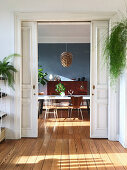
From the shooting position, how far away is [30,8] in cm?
456

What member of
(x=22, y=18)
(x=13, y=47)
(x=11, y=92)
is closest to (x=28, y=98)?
(x=11, y=92)

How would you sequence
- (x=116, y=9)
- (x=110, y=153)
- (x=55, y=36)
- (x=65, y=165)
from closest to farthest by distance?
(x=65, y=165) → (x=110, y=153) → (x=116, y=9) → (x=55, y=36)

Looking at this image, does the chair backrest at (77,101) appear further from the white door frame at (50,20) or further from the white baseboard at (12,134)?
the white baseboard at (12,134)

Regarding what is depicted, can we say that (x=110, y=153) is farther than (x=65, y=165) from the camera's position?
Yes

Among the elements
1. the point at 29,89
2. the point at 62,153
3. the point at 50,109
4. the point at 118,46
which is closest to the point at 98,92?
the point at 118,46

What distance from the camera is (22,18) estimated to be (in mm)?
4574

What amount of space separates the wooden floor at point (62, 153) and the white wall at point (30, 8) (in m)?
1.07

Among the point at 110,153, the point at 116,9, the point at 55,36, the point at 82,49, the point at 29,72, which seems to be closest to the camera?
the point at 110,153

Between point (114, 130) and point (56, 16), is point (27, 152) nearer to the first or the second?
point (114, 130)

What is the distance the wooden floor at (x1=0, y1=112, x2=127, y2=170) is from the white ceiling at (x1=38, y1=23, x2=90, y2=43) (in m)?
3.88

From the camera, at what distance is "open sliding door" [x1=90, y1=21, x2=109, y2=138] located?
185 inches

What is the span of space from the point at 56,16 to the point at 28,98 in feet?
5.85

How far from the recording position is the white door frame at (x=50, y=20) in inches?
179

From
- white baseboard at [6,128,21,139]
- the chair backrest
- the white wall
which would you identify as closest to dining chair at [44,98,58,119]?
the chair backrest
